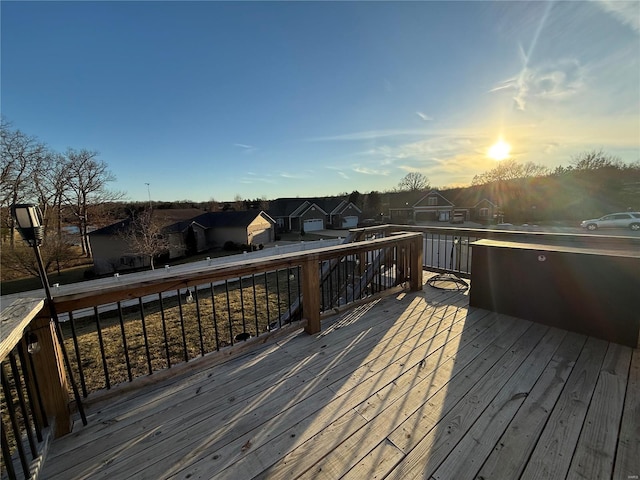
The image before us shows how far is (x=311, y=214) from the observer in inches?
1235

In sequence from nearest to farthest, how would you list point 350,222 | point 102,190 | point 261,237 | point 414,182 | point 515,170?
point 102,190 → point 261,237 → point 515,170 → point 350,222 → point 414,182

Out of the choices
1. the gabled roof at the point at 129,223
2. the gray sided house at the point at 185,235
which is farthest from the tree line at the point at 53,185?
the gray sided house at the point at 185,235

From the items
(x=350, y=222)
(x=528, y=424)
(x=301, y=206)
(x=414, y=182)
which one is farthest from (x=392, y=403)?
(x=414, y=182)

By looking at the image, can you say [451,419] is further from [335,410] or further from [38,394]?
[38,394]

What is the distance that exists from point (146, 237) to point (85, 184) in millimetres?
10838

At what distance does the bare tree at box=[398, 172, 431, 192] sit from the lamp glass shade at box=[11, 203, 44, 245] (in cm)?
4826

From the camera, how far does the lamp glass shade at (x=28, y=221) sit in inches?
59.6

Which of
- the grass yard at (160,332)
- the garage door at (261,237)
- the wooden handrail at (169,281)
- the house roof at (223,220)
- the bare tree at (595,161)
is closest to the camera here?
the wooden handrail at (169,281)

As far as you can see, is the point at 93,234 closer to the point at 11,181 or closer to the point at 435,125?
the point at 11,181

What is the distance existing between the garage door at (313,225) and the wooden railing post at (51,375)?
29.4 meters

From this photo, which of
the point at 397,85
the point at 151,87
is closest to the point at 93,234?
the point at 151,87

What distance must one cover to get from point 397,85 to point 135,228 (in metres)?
18.7

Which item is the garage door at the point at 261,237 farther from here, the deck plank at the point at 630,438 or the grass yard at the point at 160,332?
the deck plank at the point at 630,438

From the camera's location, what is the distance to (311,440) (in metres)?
1.50
